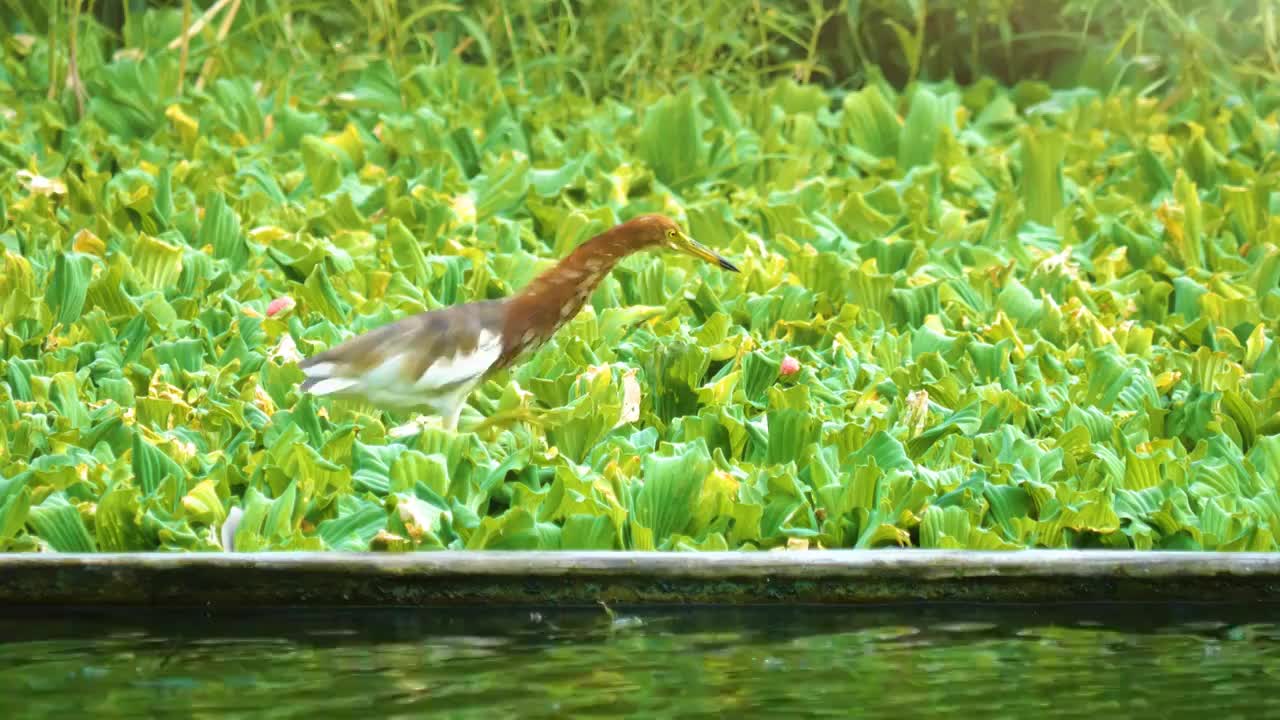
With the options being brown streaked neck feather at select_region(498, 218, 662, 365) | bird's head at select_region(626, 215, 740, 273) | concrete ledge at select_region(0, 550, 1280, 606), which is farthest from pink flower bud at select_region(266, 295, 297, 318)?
concrete ledge at select_region(0, 550, 1280, 606)

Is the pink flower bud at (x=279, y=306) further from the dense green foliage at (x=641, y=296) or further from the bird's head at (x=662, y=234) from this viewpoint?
the bird's head at (x=662, y=234)

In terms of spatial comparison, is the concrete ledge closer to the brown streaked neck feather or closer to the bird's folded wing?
the bird's folded wing

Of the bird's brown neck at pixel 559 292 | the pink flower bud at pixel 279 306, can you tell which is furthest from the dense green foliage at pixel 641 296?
the bird's brown neck at pixel 559 292

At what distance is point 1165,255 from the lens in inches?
225

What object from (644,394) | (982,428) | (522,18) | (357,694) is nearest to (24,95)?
(522,18)

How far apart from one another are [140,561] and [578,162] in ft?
10.9

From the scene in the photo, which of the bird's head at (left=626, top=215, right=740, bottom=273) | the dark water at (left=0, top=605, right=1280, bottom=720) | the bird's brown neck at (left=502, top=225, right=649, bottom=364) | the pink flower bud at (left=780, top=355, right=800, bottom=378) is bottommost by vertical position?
the dark water at (left=0, top=605, right=1280, bottom=720)

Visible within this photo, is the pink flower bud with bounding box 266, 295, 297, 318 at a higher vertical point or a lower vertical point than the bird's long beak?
lower

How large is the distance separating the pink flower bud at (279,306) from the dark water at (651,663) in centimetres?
169

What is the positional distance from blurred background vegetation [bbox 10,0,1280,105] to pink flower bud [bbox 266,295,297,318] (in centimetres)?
260

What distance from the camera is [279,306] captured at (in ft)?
16.2

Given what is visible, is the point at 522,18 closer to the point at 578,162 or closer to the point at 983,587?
the point at 578,162

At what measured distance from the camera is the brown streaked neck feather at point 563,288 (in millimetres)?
4215

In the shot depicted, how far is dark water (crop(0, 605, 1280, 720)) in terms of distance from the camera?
114 inches
